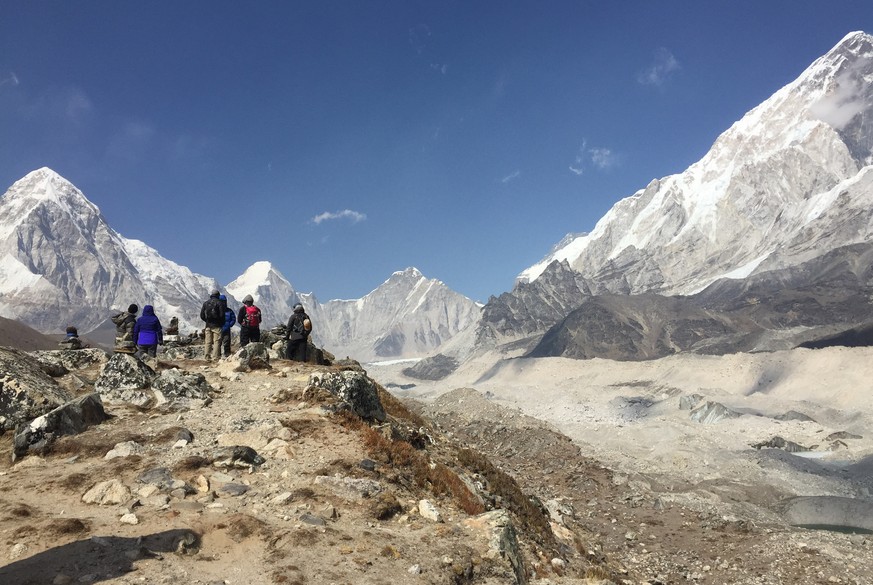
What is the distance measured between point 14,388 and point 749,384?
107552 mm

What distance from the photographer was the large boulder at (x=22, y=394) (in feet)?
40.3

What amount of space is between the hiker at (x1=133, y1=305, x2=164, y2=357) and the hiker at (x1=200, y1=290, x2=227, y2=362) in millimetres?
1615

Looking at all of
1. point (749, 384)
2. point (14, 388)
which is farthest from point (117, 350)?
point (749, 384)

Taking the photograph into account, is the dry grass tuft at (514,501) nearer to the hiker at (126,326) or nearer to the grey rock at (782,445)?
the hiker at (126,326)

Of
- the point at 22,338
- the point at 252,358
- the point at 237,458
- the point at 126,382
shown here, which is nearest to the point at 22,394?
the point at 126,382

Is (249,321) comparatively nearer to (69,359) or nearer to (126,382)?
(126,382)

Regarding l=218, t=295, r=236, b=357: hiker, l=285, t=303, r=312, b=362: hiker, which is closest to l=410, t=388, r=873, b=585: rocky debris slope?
l=285, t=303, r=312, b=362: hiker

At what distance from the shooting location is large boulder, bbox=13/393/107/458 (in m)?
11.2

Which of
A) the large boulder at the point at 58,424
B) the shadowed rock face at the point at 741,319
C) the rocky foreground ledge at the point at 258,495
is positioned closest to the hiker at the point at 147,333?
the rocky foreground ledge at the point at 258,495

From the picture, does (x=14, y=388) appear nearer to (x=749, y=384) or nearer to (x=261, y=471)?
(x=261, y=471)

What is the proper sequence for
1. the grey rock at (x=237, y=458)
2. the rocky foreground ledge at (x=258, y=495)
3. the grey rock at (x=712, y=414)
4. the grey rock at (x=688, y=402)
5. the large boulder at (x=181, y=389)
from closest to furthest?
the rocky foreground ledge at (x=258, y=495), the grey rock at (x=237, y=458), the large boulder at (x=181, y=389), the grey rock at (x=712, y=414), the grey rock at (x=688, y=402)

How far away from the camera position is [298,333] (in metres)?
19.5

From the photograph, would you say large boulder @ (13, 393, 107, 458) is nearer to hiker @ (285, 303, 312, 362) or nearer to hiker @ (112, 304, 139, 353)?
hiker @ (112, 304, 139, 353)

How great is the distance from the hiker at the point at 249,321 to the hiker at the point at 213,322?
2.36 ft
